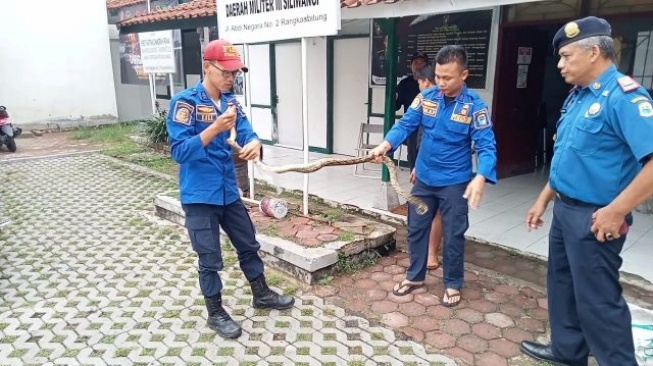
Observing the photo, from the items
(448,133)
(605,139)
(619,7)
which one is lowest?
(448,133)

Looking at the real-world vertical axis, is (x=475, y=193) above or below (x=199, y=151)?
below

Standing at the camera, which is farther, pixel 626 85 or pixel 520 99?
pixel 520 99

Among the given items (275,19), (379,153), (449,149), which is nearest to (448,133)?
(449,149)

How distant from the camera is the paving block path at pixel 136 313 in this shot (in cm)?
275

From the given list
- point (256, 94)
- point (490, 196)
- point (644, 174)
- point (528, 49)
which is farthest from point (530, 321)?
point (256, 94)

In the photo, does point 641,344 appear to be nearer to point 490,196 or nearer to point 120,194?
point 490,196

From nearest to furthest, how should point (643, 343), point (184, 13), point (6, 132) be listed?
point (643, 343), point (184, 13), point (6, 132)

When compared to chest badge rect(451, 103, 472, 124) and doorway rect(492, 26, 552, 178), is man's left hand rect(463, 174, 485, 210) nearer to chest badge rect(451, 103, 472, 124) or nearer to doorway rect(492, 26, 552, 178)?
chest badge rect(451, 103, 472, 124)

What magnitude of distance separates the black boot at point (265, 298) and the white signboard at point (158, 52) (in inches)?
247

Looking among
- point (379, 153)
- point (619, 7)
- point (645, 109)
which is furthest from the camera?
point (619, 7)

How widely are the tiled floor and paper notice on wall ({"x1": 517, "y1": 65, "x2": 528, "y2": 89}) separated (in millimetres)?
1304

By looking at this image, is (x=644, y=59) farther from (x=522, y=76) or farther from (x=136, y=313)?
(x=136, y=313)

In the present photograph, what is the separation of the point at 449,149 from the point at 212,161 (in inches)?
60.2

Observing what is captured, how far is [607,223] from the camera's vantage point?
1992 millimetres
